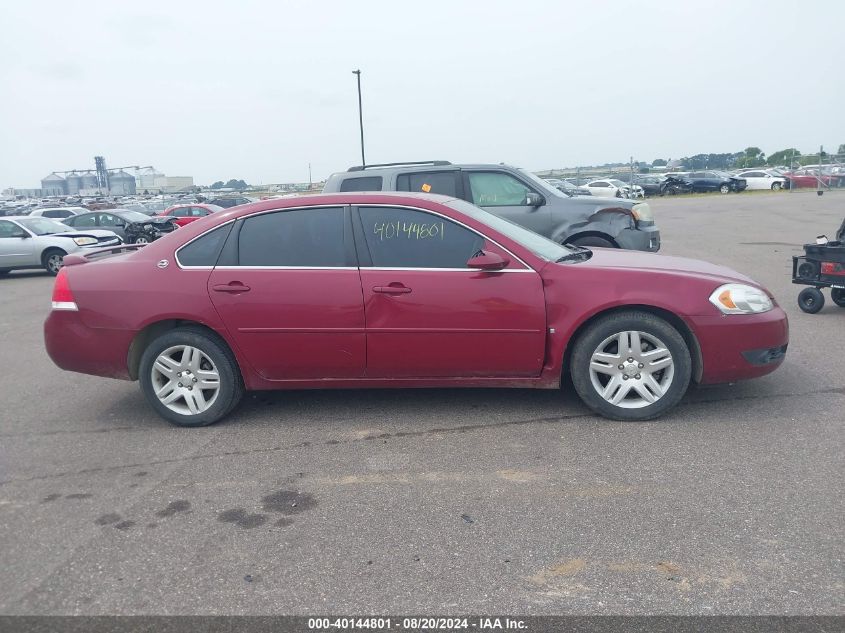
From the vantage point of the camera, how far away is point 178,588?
326cm

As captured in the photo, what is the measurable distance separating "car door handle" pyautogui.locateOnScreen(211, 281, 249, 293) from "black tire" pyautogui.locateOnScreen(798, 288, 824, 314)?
627cm

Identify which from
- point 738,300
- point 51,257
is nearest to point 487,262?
point 738,300

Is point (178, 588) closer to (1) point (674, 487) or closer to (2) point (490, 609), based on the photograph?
(2) point (490, 609)

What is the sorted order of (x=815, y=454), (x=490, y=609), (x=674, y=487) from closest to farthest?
(x=490, y=609) → (x=674, y=487) → (x=815, y=454)

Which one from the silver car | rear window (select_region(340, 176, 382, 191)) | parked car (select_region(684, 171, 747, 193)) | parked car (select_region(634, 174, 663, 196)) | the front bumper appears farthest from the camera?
parked car (select_region(634, 174, 663, 196))

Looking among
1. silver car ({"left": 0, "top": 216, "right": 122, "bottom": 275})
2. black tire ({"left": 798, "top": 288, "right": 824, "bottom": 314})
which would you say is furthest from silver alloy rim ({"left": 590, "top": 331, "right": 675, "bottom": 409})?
silver car ({"left": 0, "top": 216, "right": 122, "bottom": 275})

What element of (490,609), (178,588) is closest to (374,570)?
(490,609)

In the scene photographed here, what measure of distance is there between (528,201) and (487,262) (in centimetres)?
513

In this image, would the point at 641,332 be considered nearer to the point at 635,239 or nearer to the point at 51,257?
the point at 635,239

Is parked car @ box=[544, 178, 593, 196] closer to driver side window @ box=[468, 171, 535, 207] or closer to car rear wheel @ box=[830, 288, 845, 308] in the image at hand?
driver side window @ box=[468, 171, 535, 207]

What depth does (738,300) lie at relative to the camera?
16.6ft

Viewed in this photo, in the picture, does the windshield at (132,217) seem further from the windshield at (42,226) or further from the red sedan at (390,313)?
the red sedan at (390,313)

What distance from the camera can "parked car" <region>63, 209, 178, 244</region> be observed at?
2222 centimetres

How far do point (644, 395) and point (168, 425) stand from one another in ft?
10.8
